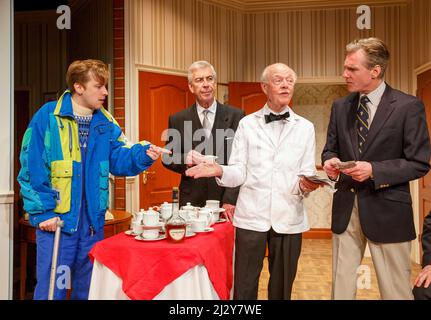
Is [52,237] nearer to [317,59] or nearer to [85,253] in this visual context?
[85,253]

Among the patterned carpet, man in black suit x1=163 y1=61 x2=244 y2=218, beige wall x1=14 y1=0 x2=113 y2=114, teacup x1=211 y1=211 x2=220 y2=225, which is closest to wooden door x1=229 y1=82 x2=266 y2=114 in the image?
the patterned carpet

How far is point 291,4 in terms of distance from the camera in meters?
6.06

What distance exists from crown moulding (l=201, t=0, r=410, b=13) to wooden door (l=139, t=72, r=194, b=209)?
1409 millimetres

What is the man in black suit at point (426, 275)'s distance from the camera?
197 cm

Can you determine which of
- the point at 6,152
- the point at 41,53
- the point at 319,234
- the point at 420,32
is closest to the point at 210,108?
the point at 6,152

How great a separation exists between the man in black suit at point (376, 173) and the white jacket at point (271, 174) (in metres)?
0.18

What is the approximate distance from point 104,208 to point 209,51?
3.54 m

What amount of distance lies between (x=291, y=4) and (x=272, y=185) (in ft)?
14.1

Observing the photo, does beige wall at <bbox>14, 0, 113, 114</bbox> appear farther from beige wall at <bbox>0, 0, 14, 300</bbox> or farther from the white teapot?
the white teapot

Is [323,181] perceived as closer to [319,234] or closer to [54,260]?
[54,260]

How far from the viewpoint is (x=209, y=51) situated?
569 centimetres

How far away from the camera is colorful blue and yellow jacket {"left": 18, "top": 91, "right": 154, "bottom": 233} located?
7.77 feet

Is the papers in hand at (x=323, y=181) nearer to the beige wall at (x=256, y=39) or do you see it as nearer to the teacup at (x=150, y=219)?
the teacup at (x=150, y=219)
